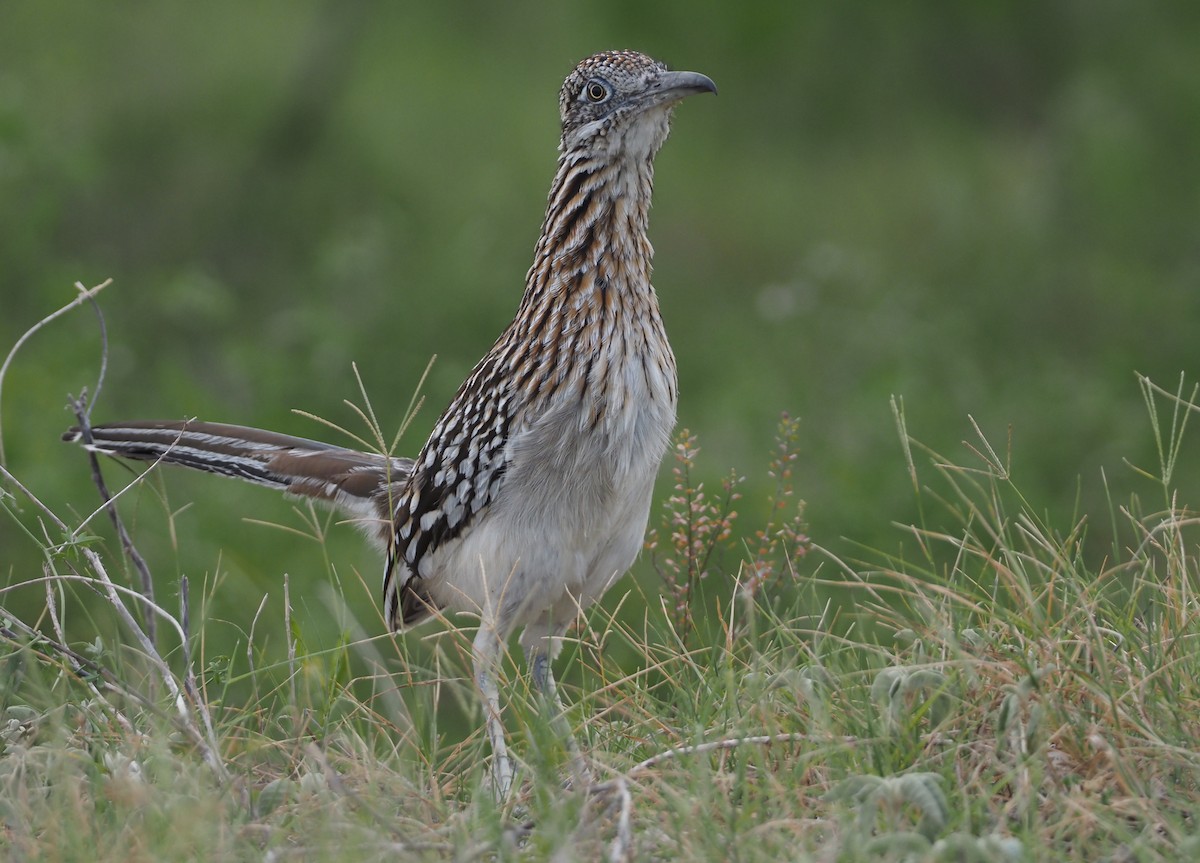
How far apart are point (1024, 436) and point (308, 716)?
8.08 m

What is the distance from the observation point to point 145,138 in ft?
49.9

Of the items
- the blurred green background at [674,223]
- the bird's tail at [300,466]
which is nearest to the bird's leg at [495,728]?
the bird's tail at [300,466]

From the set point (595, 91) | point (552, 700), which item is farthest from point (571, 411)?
point (595, 91)

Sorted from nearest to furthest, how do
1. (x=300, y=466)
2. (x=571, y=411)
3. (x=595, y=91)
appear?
(x=571, y=411) → (x=595, y=91) → (x=300, y=466)

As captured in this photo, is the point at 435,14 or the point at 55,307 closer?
the point at 55,307

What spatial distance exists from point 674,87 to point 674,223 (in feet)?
37.0

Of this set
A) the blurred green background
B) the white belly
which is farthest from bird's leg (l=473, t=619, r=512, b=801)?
the blurred green background

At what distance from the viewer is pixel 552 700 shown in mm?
4582

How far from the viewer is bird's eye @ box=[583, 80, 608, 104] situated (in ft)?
17.6

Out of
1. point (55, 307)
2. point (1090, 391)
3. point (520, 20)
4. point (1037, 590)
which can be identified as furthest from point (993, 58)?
point (1037, 590)

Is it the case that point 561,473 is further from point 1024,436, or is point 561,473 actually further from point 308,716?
point 1024,436

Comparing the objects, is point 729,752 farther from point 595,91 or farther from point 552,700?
point 595,91

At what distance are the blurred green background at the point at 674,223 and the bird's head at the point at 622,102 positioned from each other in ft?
11.5

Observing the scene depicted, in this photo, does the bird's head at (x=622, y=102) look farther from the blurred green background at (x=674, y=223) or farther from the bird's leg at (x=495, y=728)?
the blurred green background at (x=674, y=223)
